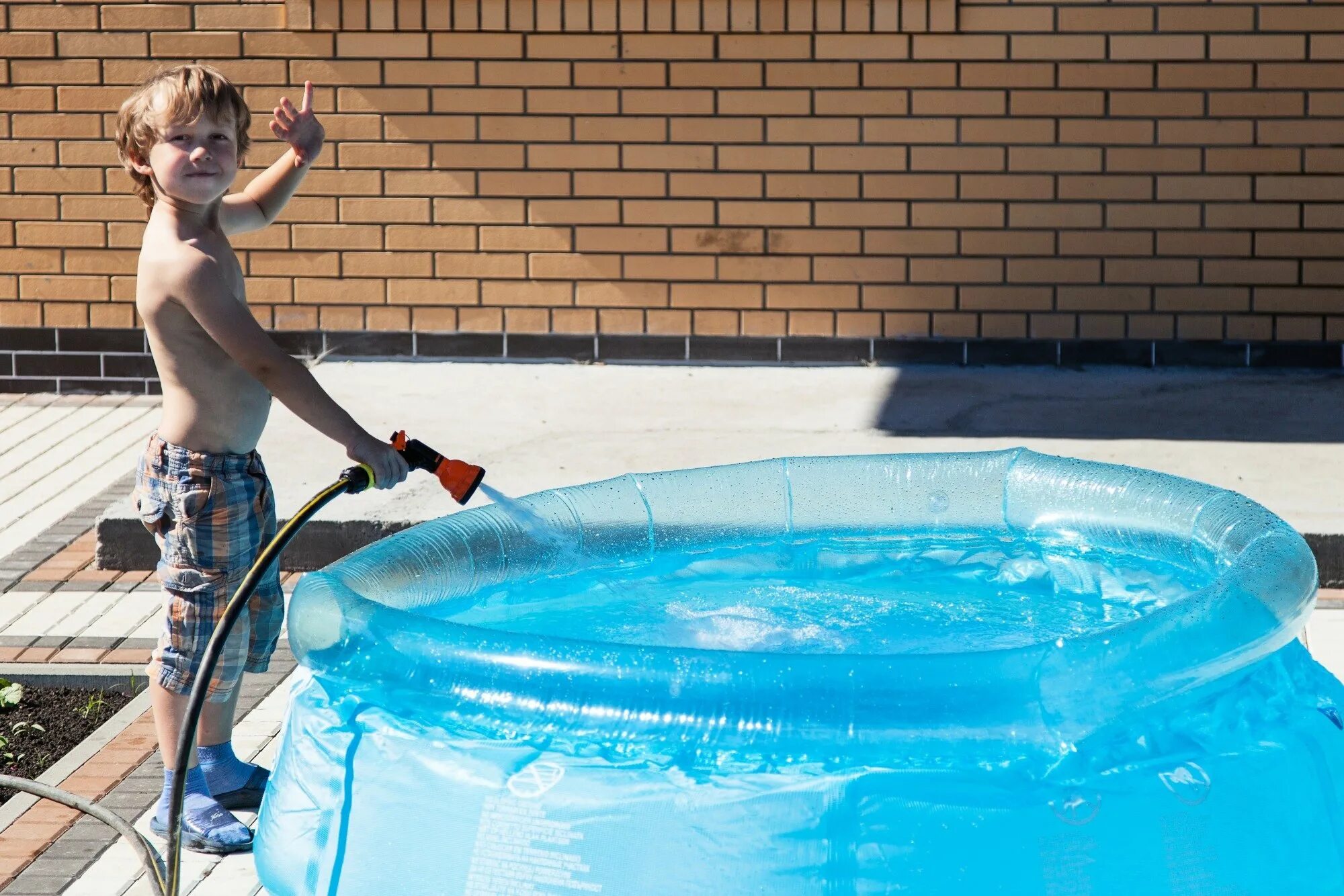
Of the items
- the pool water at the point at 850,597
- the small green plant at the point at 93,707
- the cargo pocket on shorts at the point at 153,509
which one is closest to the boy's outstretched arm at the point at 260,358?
the cargo pocket on shorts at the point at 153,509

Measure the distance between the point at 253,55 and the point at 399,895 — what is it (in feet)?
18.9

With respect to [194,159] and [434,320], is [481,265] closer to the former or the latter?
[434,320]

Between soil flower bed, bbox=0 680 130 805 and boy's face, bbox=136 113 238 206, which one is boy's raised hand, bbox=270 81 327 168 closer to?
boy's face, bbox=136 113 238 206

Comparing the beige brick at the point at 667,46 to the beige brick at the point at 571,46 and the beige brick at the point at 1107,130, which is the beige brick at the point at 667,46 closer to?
the beige brick at the point at 571,46

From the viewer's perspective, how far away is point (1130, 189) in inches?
303

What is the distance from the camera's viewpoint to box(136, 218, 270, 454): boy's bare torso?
332 cm

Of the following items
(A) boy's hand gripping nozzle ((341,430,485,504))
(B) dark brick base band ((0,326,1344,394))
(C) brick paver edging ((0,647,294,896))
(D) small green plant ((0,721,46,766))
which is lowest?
(C) brick paver edging ((0,647,294,896))

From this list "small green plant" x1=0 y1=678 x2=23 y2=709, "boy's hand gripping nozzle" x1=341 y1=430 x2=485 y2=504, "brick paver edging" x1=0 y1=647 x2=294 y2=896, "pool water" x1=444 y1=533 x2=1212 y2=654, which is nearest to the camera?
"boy's hand gripping nozzle" x1=341 y1=430 x2=485 y2=504

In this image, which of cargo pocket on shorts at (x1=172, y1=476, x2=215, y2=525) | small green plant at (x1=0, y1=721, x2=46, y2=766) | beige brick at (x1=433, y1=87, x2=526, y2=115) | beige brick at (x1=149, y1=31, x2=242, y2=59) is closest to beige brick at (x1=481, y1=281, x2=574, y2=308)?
beige brick at (x1=433, y1=87, x2=526, y2=115)

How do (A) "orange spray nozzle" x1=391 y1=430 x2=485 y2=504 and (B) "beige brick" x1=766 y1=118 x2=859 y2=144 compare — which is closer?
(A) "orange spray nozzle" x1=391 y1=430 x2=485 y2=504

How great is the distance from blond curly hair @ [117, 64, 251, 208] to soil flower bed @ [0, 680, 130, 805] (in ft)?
4.83

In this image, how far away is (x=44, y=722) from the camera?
4230 mm

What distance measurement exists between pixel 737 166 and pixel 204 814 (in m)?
4.93

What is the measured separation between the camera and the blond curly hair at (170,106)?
3.28 m
